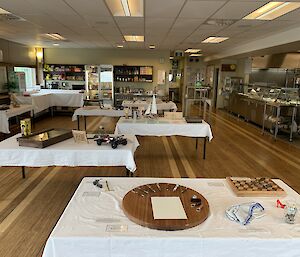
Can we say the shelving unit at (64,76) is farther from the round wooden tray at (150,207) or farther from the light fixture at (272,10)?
the round wooden tray at (150,207)

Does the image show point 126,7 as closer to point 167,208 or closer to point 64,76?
point 167,208

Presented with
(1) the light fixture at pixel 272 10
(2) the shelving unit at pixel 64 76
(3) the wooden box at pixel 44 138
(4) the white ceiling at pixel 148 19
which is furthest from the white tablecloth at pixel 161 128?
(2) the shelving unit at pixel 64 76

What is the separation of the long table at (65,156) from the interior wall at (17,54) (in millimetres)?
6534

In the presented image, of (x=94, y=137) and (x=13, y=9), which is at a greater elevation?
(x=13, y=9)

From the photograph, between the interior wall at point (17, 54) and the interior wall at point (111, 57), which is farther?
the interior wall at point (111, 57)

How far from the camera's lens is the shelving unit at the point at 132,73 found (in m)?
11.6

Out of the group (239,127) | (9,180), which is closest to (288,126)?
(239,127)

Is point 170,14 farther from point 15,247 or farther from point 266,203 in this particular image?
point 15,247


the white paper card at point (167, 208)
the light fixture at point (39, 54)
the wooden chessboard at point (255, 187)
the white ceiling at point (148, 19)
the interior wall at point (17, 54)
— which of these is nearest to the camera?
the white paper card at point (167, 208)

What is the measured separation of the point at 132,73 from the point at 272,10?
762 cm

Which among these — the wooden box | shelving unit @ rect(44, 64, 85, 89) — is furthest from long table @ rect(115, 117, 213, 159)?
shelving unit @ rect(44, 64, 85, 89)

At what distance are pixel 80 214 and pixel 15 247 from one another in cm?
121

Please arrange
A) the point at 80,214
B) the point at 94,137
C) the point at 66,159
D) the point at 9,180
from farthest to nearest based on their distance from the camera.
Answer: the point at 9,180 < the point at 94,137 < the point at 66,159 < the point at 80,214

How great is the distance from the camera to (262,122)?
781cm
